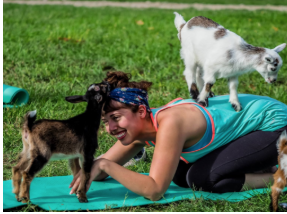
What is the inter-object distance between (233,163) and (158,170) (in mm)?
705

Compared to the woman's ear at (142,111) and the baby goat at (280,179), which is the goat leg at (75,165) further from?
the baby goat at (280,179)

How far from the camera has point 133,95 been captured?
9.09 feet

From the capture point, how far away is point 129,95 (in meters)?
2.74

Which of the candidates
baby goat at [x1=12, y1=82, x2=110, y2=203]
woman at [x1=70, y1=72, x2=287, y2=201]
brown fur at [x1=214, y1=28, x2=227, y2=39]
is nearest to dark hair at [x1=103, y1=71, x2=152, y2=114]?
woman at [x1=70, y1=72, x2=287, y2=201]

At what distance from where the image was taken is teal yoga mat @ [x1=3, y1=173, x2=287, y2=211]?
2717 mm

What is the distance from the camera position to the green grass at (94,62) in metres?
3.91

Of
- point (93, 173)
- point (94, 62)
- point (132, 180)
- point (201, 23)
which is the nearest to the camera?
point (93, 173)

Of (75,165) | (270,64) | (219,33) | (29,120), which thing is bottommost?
(75,165)

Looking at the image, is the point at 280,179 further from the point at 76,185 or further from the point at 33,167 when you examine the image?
the point at 33,167

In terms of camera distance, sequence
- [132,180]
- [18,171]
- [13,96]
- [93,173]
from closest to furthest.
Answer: [18,171] → [93,173] → [132,180] → [13,96]

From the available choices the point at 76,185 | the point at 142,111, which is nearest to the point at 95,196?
the point at 76,185

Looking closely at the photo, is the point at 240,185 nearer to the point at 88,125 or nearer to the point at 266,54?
the point at 266,54

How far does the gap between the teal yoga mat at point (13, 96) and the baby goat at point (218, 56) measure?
87.6 inches

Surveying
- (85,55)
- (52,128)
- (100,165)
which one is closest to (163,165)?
(100,165)
